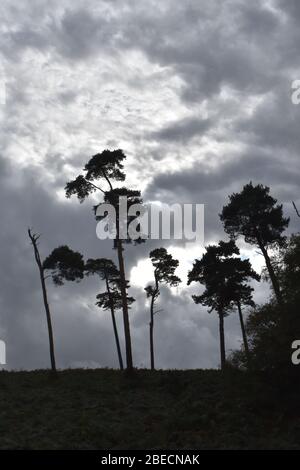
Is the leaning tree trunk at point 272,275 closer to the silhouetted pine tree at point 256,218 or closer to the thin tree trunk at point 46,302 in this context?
the silhouetted pine tree at point 256,218

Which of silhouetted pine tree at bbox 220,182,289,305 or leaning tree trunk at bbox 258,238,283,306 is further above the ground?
silhouetted pine tree at bbox 220,182,289,305

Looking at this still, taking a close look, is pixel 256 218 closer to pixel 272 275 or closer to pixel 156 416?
pixel 272 275

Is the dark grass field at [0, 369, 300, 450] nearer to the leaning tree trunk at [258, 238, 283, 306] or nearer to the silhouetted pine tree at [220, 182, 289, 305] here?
the leaning tree trunk at [258, 238, 283, 306]

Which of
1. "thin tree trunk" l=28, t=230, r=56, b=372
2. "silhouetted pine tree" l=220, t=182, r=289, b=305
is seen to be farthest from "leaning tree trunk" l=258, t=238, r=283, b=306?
"thin tree trunk" l=28, t=230, r=56, b=372

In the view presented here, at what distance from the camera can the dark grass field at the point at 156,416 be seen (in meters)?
16.6

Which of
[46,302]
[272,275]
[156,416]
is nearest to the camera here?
[156,416]

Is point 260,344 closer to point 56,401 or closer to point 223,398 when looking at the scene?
point 223,398

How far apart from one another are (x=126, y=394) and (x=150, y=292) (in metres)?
16.5

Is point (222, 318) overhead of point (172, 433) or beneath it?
overhead

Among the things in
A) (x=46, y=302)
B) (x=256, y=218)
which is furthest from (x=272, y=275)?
(x=46, y=302)

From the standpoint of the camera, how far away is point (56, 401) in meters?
24.0

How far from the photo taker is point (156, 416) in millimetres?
20656

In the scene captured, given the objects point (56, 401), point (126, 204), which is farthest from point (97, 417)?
point (126, 204)

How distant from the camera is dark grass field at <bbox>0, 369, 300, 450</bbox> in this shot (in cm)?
1658
